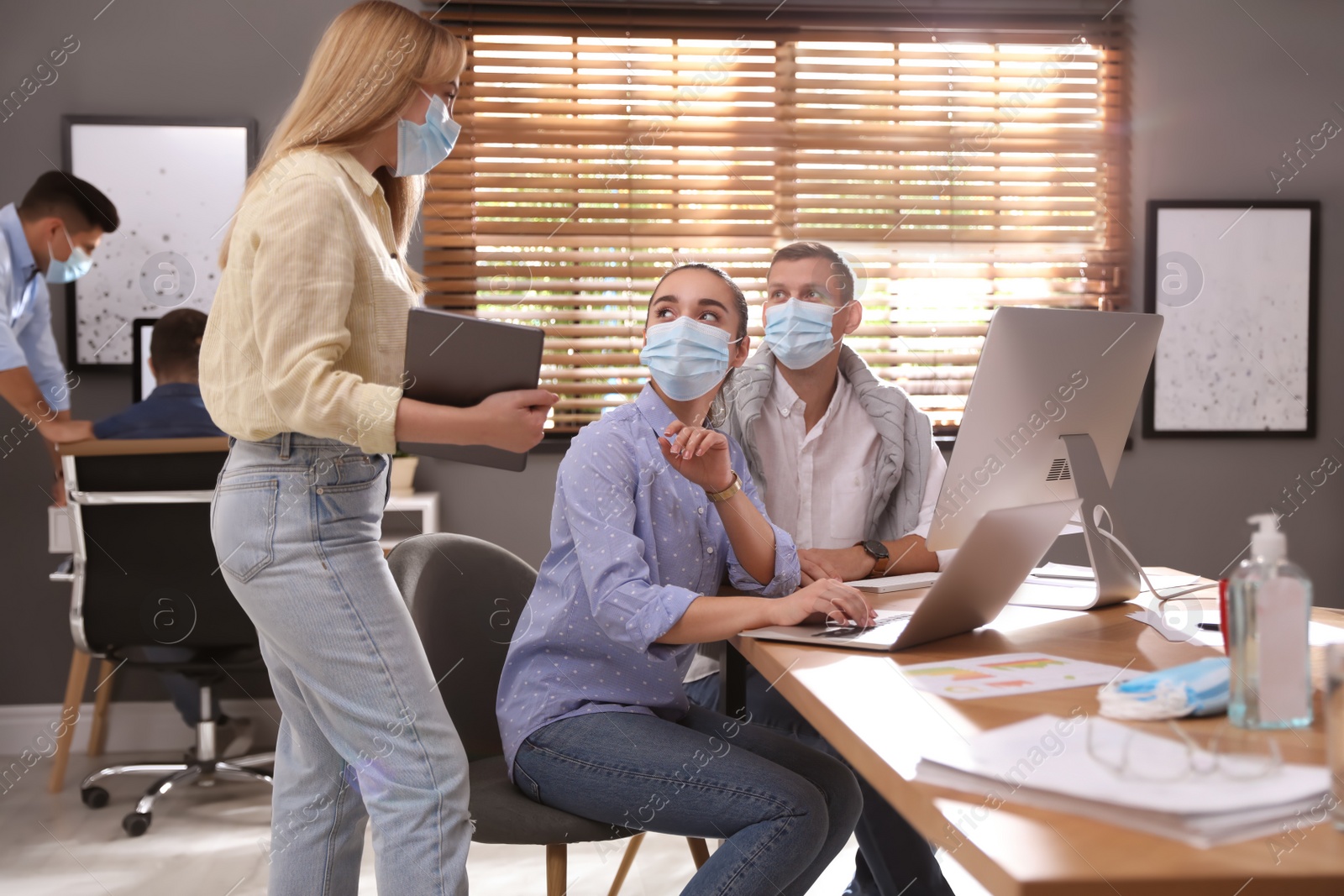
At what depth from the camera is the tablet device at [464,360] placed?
3.99 ft

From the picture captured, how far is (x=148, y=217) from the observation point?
10.8 ft

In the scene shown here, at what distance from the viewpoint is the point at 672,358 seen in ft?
5.23

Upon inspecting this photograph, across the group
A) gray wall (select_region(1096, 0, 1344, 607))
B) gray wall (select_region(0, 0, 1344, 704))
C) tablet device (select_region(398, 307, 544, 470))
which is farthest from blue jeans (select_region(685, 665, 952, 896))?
gray wall (select_region(1096, 0, 1344, 607))

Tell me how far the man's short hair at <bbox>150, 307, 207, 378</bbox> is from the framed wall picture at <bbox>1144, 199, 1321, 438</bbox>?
285 cm

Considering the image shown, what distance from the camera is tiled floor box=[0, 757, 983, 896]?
2.30 m

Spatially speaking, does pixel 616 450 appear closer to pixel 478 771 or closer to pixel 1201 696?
pixel 478 771

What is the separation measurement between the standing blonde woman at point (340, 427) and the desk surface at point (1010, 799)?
42cm

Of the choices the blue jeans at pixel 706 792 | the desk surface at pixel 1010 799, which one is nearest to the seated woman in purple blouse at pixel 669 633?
the blue jeans at pixel 706 792

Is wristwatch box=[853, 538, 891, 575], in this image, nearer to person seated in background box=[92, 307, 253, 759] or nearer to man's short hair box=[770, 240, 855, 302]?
man's short hair box=[770, 240, 855, 302]

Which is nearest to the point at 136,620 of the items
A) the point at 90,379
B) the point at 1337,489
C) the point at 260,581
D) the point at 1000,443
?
the point at 90,379

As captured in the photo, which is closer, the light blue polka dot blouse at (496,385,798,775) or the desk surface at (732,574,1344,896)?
the desk surface at (732,574,1344,896)

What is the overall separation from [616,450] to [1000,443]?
1.65 ft

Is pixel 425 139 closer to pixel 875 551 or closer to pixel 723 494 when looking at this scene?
pixel 723 494

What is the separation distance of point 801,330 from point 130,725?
2547 millimetres
